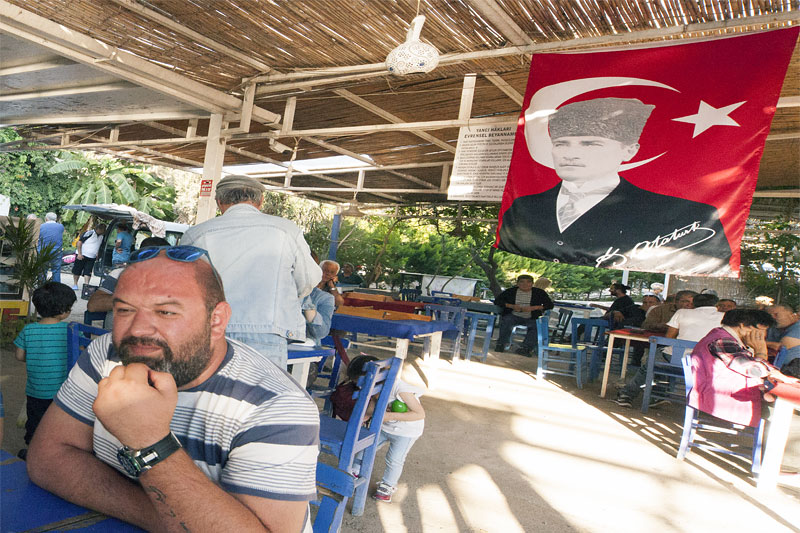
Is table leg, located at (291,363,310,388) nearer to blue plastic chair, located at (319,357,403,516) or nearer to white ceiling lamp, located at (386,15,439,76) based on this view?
blue plastic chair, located at (319,357,403,516)

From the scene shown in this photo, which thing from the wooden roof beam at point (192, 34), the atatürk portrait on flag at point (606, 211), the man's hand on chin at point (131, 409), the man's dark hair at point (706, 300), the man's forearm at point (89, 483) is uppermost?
the wooden roof beam at point (192, 34)

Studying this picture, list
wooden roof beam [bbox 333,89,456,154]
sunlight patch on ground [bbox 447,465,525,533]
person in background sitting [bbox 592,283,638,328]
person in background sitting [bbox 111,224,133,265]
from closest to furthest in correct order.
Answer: sunlight patch on ground [bbox 447,465,525,533]
wooden roof beam [bbox 333,89,456,154]
person in background sitting [bbox 592,283,638,328]
person in background sitting [bbox 111,224,133,265]

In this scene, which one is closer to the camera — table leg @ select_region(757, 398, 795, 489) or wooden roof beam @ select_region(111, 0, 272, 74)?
table leg @ select_region(757, 398, 795, 489)

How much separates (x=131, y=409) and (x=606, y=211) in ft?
11.3

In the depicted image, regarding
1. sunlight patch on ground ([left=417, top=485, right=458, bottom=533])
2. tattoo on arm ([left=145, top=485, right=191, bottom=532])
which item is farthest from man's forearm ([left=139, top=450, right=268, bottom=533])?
sunlight patch on ground ([left=417, top=485, right=458, bottom=533])

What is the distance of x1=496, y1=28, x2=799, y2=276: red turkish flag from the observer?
134 inches

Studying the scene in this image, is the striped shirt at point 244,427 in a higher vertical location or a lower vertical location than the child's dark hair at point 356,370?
higher

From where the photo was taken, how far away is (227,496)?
3.43 ft

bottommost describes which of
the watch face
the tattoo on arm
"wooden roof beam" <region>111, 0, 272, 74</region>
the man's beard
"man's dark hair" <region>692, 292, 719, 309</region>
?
the tattoo on arm

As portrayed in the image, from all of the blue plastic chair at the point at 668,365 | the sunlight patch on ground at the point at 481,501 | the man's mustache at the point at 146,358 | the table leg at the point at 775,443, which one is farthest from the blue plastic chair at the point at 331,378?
the blue plastic chair at the point at 668,365

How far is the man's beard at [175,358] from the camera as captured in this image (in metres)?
1.16

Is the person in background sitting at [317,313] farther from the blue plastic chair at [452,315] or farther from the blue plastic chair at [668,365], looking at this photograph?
the blue plastic chair at [668,365]

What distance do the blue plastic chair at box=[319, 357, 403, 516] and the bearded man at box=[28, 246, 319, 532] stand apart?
4.55ft

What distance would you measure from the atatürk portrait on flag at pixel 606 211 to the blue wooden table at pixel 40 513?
3.34 m
